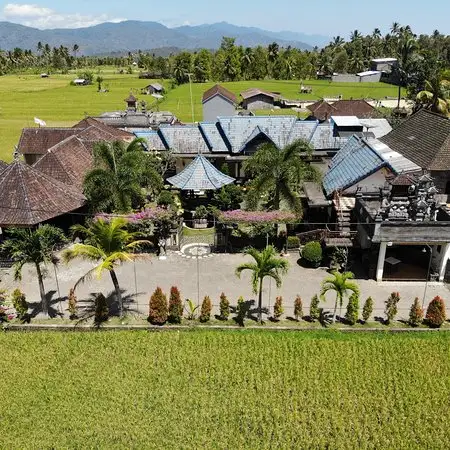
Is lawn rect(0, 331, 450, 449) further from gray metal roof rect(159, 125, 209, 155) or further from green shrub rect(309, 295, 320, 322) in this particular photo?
gray metal roof rect(159, 125, 209, 155)

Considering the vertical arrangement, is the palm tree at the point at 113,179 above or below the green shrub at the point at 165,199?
above

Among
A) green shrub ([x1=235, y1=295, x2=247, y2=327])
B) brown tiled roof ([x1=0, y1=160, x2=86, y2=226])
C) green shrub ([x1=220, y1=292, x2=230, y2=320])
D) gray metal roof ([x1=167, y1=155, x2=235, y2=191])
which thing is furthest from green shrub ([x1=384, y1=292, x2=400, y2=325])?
brown tiled roof ([x1=0, y1=160, x2=86, y2=226])

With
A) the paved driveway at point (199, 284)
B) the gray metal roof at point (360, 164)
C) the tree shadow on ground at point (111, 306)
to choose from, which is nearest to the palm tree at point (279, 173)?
the gray metal roof at point (360, 164)

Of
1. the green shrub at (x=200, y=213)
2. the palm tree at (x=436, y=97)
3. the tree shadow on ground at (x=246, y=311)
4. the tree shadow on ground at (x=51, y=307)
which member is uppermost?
the palm tree at (x=436, y=97)

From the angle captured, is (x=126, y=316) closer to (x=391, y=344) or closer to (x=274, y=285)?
(x=274, y=285)

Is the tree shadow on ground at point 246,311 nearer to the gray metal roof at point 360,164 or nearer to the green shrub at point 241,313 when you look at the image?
the green shrub at point 241,313

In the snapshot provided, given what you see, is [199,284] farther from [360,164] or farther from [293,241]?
[360,164]

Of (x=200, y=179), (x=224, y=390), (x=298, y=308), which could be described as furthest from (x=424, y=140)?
(x=224, y=390)
